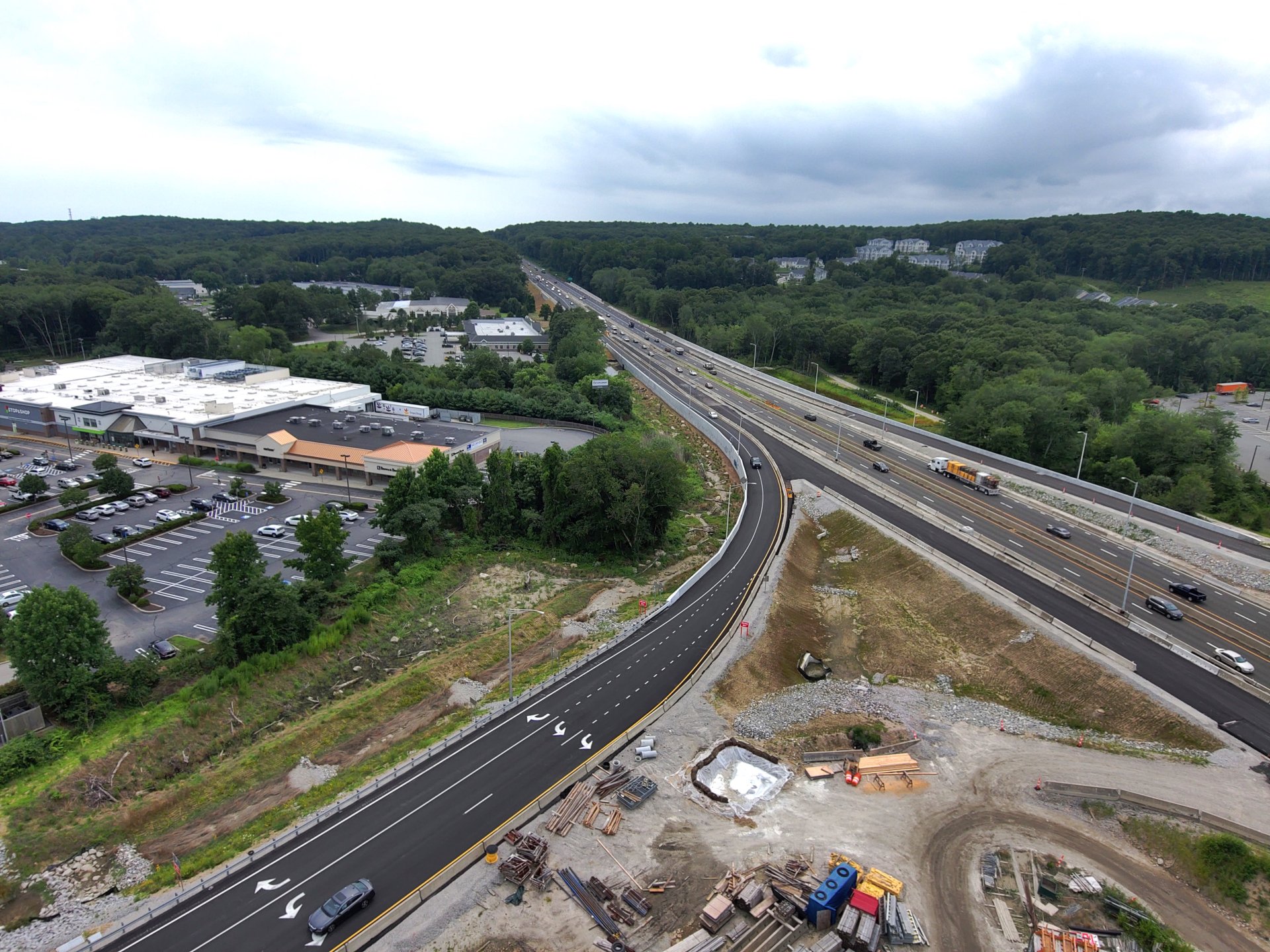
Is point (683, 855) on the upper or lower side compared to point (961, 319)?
lower

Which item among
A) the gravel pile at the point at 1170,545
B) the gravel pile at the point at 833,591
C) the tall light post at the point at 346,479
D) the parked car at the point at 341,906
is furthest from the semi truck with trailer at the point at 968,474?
the parked car at the point at 341,906

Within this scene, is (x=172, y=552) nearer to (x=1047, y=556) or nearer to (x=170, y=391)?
(x=170, y=391)

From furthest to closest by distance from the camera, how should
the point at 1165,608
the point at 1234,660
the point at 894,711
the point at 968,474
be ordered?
the point at 968,474
the point at 1165,608
the point at 894,711
the point at 1234,660

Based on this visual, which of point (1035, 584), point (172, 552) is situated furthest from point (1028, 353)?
point (172, 552)

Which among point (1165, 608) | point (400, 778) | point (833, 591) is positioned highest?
point (1165, 608)

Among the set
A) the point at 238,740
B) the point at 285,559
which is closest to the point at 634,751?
the point at 238,740

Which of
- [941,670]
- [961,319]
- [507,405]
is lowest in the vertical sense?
[941,670]

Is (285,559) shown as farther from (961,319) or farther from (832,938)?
(961,319)
